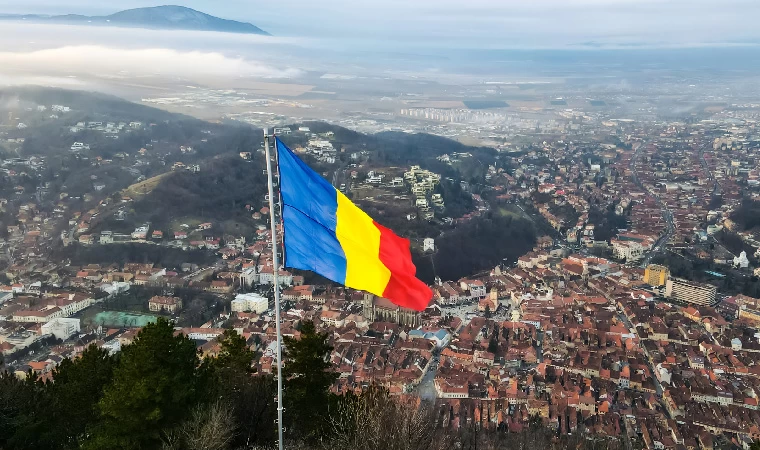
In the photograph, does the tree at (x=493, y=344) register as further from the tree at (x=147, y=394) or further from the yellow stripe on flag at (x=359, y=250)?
the yellow stripe on flag at (x=359, y=250)

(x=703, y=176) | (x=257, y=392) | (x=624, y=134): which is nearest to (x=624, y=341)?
(x=257, y=392)

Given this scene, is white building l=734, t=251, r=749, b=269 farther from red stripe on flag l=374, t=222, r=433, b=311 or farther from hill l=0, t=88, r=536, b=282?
red stripe on flag l=374, t=222, r=433, b=311

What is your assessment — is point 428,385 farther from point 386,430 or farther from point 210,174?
point 210,174

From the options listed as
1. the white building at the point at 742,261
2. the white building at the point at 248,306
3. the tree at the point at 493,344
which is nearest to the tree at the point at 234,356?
the tree at the point at 493,344

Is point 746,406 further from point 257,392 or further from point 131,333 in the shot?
point 131,333

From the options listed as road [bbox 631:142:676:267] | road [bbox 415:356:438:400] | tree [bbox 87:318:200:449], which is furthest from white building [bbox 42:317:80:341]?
road [bbox 631:142:676:267]

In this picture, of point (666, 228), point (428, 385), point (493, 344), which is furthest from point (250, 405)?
point (666, 228)
